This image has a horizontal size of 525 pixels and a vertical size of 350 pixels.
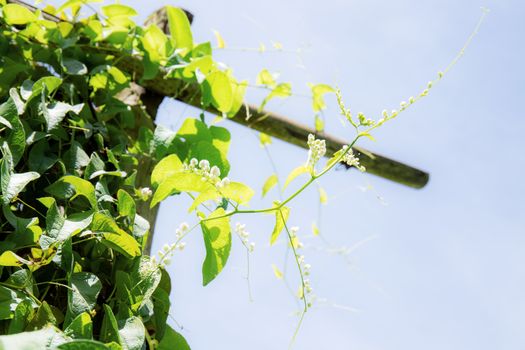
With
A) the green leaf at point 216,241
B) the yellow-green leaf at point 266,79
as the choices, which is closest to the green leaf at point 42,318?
the green leaf at point 216,241

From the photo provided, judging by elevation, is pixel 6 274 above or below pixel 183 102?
below

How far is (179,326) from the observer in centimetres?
107

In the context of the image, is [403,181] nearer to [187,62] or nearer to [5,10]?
[187,62]

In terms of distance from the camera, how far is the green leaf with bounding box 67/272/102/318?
34.6 inches

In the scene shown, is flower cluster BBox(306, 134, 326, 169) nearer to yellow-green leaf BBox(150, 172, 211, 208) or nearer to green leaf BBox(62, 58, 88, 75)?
yellow-green leaf BBox(150, 172, 211, 208)

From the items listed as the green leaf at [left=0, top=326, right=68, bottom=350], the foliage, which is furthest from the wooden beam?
the green leaf at [left=0, top=326, right=68, bottom=350]

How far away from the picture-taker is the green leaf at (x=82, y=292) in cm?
88

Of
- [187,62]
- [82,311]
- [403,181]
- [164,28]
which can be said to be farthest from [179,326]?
[403,181]

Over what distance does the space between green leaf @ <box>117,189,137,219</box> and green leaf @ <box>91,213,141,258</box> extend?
38 millimetres

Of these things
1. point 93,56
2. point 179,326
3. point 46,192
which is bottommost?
point 179,326

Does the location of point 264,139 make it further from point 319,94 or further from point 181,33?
point 181,33

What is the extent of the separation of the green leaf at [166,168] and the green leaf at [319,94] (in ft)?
2.11

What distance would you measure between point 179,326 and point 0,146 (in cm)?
38

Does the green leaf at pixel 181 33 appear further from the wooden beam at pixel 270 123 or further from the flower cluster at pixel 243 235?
the flower cluster at pixel 243 235
